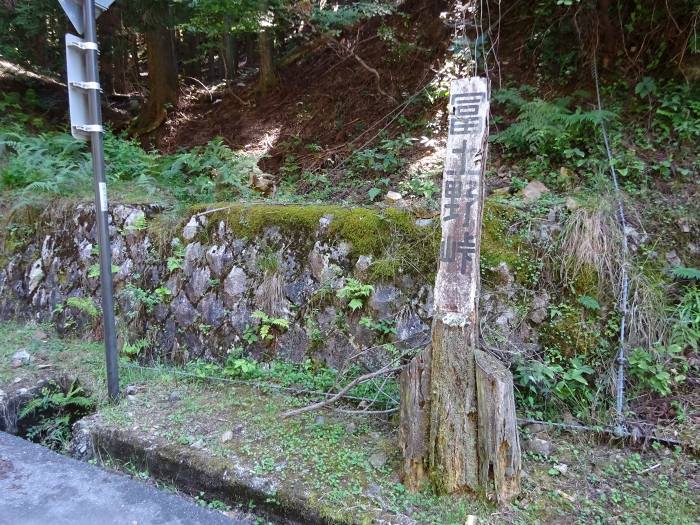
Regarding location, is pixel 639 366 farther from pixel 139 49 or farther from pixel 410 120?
pixel 139 49

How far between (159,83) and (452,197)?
29.2 ft

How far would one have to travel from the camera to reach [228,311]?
14.8 feet

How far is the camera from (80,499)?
7.82ft

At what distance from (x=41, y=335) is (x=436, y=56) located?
6.70 m

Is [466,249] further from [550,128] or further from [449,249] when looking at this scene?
[550,128]

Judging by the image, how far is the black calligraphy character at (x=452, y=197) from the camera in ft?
8.82

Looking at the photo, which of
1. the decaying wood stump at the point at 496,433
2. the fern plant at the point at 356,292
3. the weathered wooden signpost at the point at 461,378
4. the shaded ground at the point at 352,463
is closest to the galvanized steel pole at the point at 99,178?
the shaded ground at the point at 352,463

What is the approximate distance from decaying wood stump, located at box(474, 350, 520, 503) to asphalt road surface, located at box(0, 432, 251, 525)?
4.52ft

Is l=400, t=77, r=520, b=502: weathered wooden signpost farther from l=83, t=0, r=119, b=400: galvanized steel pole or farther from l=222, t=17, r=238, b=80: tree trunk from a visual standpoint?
l=222, t=17, r=238, b=80: tree trunk

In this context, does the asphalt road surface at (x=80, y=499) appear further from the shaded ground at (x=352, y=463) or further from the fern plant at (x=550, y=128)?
the fern plant at (x=550, y=128)

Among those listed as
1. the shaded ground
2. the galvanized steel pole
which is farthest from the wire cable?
the galvanized steel pole

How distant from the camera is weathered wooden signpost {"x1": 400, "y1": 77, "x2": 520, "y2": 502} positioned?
8.27 ft

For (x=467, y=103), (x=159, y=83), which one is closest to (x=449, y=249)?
(x=467, y=103)

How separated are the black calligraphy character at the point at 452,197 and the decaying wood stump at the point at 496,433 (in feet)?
2.95
